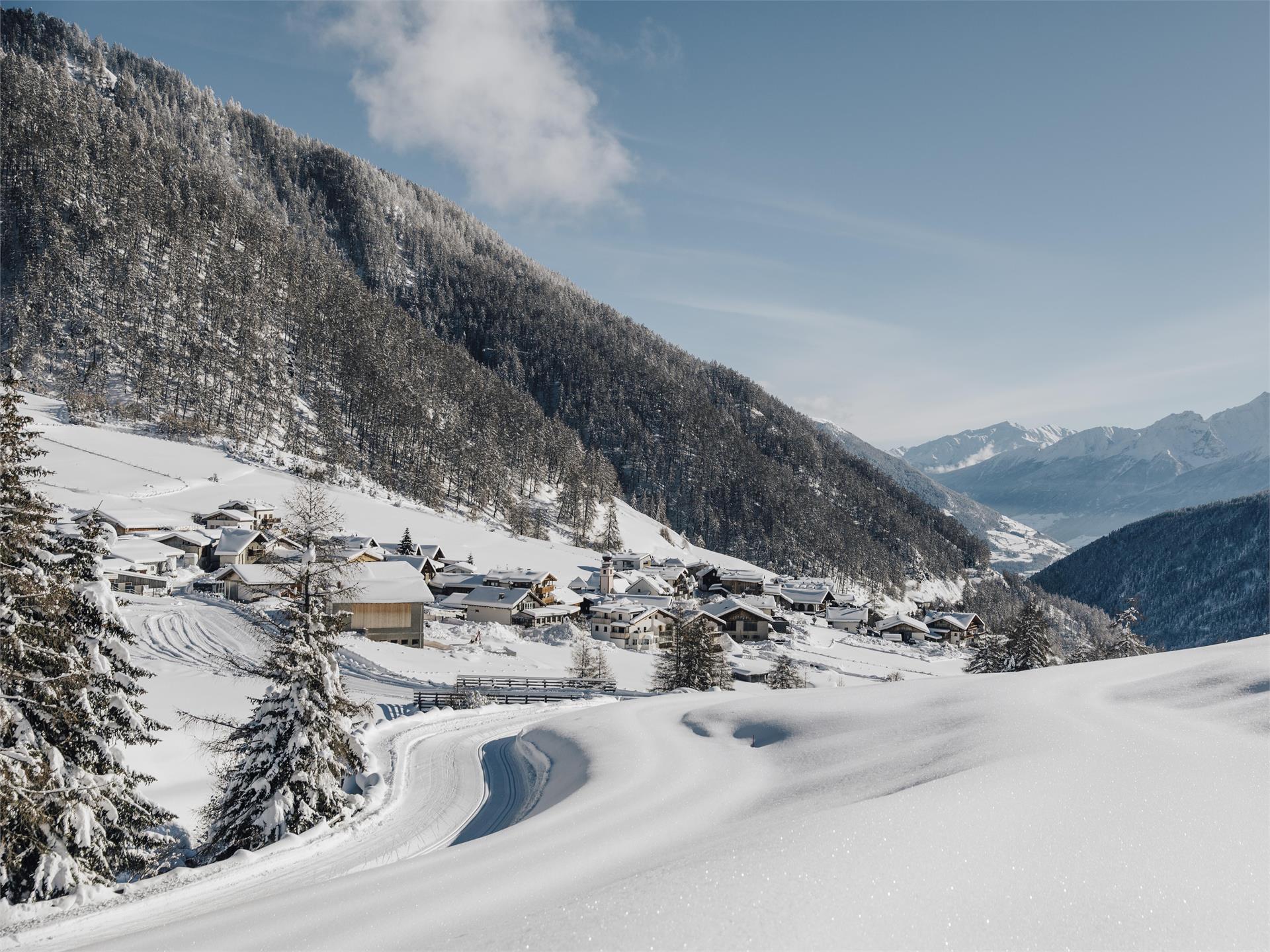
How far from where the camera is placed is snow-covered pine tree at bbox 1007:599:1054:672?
37.7 meters

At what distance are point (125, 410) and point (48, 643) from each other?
9500cm

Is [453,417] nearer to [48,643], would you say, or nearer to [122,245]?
[122,245]

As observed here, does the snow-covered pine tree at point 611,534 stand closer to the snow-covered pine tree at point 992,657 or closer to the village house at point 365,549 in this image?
the village house at point 365,549

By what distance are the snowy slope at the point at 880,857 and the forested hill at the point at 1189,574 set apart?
177 metres

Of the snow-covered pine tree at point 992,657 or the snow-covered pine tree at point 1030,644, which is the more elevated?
the snow-covered pine tree at point 1030,644

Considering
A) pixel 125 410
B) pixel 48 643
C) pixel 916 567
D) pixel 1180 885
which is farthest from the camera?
pixel 916 567

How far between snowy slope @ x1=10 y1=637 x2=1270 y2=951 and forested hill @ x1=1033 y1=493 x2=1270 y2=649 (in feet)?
581

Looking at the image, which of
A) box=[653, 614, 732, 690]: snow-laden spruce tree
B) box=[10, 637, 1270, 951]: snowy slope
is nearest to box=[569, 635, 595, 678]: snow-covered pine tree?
box=[653, 614, 732, 690]: snow-laden spruce tree

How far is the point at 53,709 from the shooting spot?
10.8 meters

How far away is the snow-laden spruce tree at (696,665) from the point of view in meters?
35.4

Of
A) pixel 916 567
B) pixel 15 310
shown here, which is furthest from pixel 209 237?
pixel 916 567

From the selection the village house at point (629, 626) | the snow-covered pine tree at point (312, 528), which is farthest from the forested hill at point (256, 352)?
the snow-covered pine tree at point (312, 528)

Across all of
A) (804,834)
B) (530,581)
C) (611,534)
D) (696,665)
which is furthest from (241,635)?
(611,534)

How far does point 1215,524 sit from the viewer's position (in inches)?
7170
